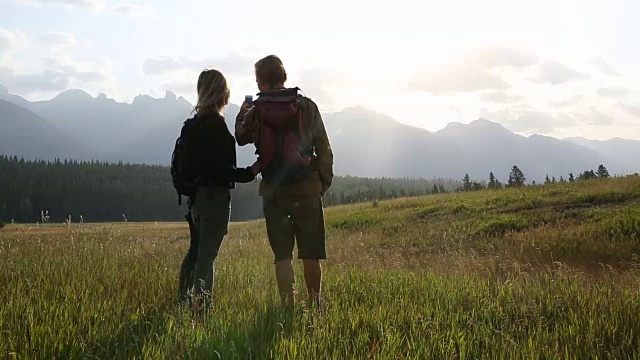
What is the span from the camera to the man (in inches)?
186

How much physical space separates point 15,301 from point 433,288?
4010mm

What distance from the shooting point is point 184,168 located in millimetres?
4863

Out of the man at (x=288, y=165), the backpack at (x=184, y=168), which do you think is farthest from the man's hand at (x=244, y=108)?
the backpack at (x=184, y=168)

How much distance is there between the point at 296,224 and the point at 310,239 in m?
0.21

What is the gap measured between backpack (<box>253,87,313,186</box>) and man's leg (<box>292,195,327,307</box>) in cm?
27

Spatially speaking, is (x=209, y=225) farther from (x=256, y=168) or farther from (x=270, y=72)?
(x=270, y=72)

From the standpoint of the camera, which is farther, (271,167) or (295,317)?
(271,167)

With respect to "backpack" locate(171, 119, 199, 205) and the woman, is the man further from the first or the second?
"backpack" locate(171, 119, 199, 205)

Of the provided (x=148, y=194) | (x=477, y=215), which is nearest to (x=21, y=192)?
(x=148, y=194)

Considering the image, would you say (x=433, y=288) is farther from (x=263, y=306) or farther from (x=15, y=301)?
(x=15, y=301)

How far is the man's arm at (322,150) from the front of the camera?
4.88 m

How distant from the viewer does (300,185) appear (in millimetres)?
4781

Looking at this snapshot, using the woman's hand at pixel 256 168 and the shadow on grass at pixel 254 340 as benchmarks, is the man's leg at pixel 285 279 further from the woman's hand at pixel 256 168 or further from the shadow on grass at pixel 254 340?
the woman's hand at pixel 256 168

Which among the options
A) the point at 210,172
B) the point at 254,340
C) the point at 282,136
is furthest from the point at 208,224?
the point at 254,340
